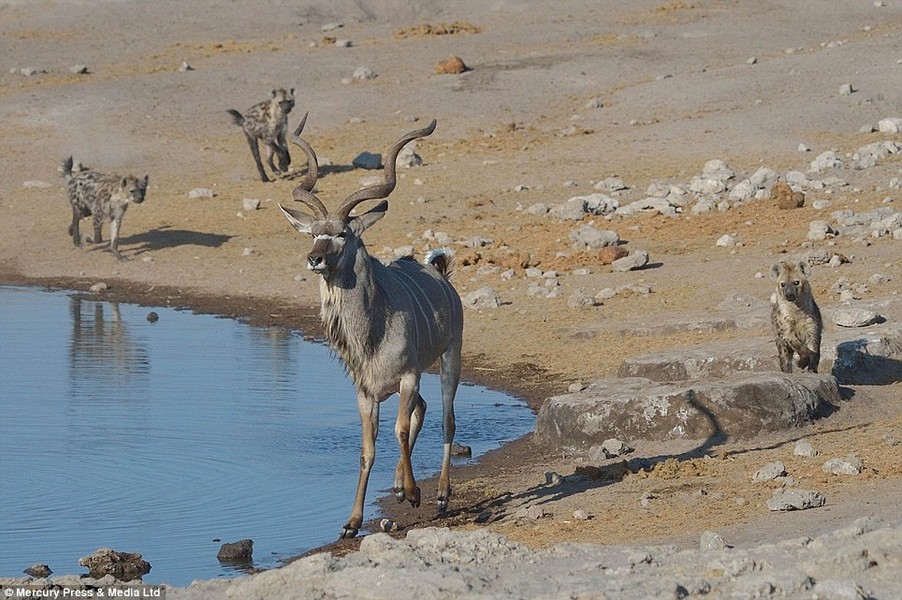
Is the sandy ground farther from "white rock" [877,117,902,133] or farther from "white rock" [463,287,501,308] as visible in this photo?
"white rock" [877,117,902,133]

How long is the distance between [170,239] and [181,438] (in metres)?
10.7

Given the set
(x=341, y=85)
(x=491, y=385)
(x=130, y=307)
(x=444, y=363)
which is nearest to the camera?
(x=444, y=363)

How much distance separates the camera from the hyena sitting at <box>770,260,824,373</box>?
12844 mm

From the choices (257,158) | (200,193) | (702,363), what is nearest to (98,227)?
(200,193)

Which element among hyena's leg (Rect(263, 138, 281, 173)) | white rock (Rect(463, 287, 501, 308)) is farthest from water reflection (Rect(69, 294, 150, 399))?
hyena's leg (Rect(263, 138, 281, 173))

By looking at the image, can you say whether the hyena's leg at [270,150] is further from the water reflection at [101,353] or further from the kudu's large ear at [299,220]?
the kudu's large ear at [299,220]

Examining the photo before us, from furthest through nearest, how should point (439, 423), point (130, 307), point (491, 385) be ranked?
1. point (130, 307)
2. point (491, 385)
3. point (439, 423)

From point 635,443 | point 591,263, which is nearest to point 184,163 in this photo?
point 591,263

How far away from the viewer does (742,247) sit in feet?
65.8

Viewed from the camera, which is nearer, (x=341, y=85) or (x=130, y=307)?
(x=130, y=307)

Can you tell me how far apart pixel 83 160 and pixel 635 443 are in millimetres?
18154

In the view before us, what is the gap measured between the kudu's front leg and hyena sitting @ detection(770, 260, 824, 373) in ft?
14.0

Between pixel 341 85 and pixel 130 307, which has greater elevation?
pixel 341 85

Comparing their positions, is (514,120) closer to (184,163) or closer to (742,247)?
(184,163)
